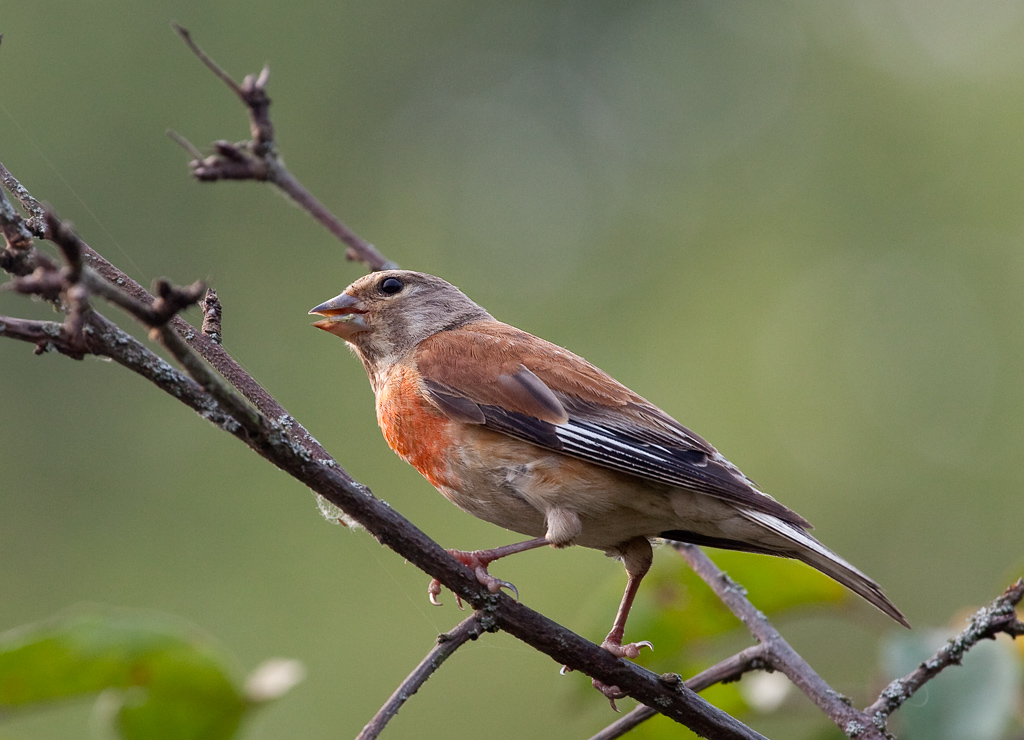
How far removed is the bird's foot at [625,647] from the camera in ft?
11.2

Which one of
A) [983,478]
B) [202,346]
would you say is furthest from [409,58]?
[202,346]

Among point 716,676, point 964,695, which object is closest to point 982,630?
point 964,695

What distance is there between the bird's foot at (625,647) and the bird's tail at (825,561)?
57 centimetres

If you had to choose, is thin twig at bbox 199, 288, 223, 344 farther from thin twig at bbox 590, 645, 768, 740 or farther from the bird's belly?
thin twig at bbox 590, 645, 768, 740

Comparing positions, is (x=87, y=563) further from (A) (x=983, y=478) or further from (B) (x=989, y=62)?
(B) (x=989, y=62)

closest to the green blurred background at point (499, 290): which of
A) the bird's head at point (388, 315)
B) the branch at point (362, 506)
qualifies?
the bird's head at point (388, 315)

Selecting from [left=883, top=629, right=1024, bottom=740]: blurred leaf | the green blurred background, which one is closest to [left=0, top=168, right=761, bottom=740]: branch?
[left=883, top=629, right=1024, bottom=740]: blurred leaf

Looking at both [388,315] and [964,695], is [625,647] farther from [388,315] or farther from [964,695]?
[388,315]

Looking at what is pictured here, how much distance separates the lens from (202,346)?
2.87 m

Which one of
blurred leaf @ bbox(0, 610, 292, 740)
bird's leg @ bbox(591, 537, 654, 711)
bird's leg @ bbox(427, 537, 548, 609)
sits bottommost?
blurred leaf @ bbox(0, 610, 292, 740)

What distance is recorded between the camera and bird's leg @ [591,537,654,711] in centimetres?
349

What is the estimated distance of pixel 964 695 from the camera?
123 inches

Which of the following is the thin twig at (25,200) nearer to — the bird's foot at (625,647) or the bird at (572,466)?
the bird at (572,466)

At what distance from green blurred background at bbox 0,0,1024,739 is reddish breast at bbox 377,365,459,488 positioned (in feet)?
14.0
